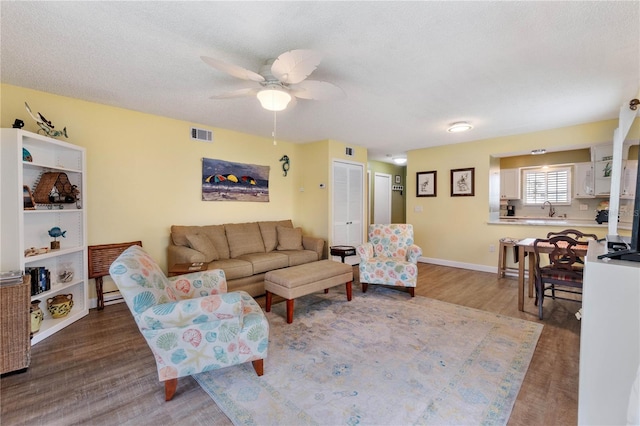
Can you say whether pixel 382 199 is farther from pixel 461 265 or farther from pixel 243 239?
pixel 243 239

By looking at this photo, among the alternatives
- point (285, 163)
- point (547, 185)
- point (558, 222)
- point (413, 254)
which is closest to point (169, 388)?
point (413, 254)

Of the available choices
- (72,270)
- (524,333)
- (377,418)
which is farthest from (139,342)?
(524,333)

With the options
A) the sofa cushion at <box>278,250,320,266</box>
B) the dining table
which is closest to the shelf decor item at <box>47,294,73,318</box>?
the sofa cushion at <box>278,250,320,266</box>

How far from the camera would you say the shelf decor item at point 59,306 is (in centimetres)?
273

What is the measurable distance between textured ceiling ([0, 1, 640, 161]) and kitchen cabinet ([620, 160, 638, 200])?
709 mm

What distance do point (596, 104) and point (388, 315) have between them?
3.38 metres

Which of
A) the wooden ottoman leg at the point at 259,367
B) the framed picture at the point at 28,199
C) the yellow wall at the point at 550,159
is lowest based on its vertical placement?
the wooden ottoman leg at the point at 259,367

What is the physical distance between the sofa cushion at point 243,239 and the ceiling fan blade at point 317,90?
7.94 feet

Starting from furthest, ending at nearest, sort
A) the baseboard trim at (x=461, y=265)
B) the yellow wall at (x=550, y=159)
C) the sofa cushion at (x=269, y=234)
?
the yellow wall at (x=550, y=159) < the baseboard trim at (x=461, y=265) < the sofa cushion at (x=269, y=234)

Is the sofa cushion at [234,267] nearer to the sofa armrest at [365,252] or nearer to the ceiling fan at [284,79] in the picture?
the sofa armrest at [365,252]

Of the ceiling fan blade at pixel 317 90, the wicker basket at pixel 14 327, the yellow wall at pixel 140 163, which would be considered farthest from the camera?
the yellow wall at pixel 140 163

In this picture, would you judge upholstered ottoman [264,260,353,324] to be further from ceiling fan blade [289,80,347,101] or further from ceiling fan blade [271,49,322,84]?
ceiling fan blade [271,49,322,84]

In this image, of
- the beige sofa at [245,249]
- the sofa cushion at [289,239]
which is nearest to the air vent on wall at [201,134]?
the beige sofa at [245,249]

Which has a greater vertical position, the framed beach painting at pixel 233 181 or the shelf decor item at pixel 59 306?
the framed beach painting at pixel 233 181
